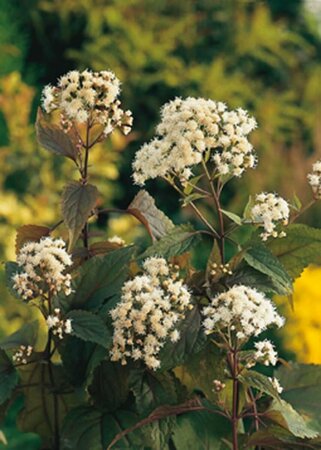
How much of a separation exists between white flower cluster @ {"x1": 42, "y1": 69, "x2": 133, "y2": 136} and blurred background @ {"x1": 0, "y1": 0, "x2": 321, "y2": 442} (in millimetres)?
3477

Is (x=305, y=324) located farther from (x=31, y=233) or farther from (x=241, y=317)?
(x=241, y=317)

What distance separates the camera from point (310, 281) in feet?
12.0

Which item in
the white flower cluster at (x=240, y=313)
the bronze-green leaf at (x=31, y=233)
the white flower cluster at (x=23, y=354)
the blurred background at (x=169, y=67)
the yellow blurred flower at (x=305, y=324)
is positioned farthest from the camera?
the blurred background at (x=169, y=67)

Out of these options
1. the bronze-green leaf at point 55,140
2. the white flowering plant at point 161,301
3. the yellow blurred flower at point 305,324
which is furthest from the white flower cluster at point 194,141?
the yellow blurred flower at point 305,324

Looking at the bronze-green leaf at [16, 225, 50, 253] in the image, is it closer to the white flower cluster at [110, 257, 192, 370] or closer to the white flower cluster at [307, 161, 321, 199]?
the white flower cluster at [110, 257, 192, 370]

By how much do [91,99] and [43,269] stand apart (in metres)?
0.23

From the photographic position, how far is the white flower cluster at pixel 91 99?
4.57 feet

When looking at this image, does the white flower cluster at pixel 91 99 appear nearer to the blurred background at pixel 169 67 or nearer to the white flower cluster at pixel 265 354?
the white flower cluster at pixel 265 354

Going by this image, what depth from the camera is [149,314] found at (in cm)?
135

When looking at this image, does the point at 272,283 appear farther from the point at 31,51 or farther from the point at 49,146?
the point at 31,51

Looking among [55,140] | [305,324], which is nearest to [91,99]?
[55,140]

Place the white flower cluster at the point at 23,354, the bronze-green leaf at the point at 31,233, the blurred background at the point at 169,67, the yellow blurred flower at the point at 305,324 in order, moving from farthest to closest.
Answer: the blurred background at the point at 169,67 → the yellow blurred flower at the point at 305,324 → the bronze-green leaf at the point at 31,233 → the white flower cluster at the point at 23,354

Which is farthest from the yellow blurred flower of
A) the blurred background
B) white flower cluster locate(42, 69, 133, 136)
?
white flower cluster locate(42, 69, 133, 136)

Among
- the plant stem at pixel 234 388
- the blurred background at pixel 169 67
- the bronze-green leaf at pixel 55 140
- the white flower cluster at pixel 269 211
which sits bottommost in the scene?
the plant stem at pixel 234 388
